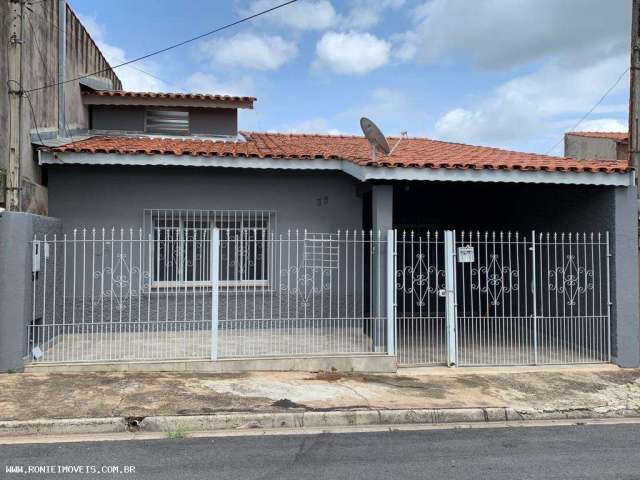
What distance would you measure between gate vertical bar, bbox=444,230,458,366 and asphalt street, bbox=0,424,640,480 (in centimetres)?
Answer: 224

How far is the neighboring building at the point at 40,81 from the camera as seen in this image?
731 cm

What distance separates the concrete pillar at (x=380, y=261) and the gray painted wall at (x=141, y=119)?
498 cm

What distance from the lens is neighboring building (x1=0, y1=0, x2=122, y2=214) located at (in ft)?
24.0

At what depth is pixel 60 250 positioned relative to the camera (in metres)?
8.54

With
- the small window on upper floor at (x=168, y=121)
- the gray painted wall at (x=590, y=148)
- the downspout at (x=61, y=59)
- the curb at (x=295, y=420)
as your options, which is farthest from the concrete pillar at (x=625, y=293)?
the gray painted wall at (x=590, y=148)

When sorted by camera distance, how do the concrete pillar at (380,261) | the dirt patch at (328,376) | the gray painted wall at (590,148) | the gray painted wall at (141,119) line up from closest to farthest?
the dirt patch at (328,376), the concrete pillar at (380,261), the gray painted wall at (141,119), the gray painted wall at (590,148)

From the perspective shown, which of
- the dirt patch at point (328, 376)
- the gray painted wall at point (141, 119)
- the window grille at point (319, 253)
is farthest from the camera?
the gray painted wall at point (141, 119)

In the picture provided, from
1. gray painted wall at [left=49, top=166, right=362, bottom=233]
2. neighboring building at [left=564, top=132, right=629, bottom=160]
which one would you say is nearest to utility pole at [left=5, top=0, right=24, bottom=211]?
gray painted wall at [left=49, top=166, right=362, bottom=233]

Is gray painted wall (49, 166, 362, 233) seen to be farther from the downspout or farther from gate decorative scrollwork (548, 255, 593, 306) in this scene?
gate decorative scrollwork (548, 255, 593, 306)

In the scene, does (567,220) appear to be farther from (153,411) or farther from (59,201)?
(59,201)

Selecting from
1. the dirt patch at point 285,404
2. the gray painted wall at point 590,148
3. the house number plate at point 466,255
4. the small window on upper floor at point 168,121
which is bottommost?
the dirt patch at point 285,404

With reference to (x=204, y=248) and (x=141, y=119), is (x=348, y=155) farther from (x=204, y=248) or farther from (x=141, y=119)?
(x=141, y=119)

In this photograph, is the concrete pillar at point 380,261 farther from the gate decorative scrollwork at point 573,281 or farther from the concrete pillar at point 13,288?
the concrete pillar at point 13,288

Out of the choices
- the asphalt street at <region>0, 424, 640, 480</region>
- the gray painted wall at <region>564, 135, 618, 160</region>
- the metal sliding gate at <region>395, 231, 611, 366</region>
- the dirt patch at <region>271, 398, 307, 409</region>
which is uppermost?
the gray painted wall at <region>564, 135, 618, 160</region>
